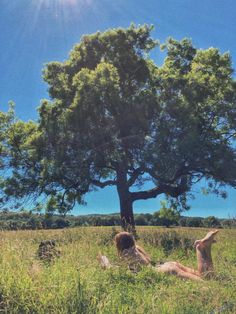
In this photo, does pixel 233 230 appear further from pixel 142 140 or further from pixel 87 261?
pixel 142 140

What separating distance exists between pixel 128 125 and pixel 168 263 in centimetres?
1590

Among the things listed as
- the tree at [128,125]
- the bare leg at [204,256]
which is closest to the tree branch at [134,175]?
the tree at [128,125]

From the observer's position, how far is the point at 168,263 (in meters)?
7.21

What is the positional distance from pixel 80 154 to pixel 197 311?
18.2 meters

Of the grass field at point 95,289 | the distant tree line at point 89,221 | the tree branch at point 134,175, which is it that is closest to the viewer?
the grass field at point 95,289

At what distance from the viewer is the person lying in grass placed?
6.91 metres

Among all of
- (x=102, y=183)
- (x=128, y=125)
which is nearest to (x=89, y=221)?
(x=128, y=125)

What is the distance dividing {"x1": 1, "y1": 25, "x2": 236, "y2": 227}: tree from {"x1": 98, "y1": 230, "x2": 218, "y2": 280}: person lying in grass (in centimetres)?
1385

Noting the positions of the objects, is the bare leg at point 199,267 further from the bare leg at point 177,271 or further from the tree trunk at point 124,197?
the tree trunk at point 124,197

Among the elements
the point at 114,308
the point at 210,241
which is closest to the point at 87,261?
the point at 114,308

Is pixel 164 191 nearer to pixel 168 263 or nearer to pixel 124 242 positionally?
pixel 124 242

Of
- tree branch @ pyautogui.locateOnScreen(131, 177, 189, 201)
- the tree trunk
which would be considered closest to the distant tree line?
the tree trunk

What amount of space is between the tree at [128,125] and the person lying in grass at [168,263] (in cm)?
1385

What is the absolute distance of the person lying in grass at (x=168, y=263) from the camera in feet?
22.7
